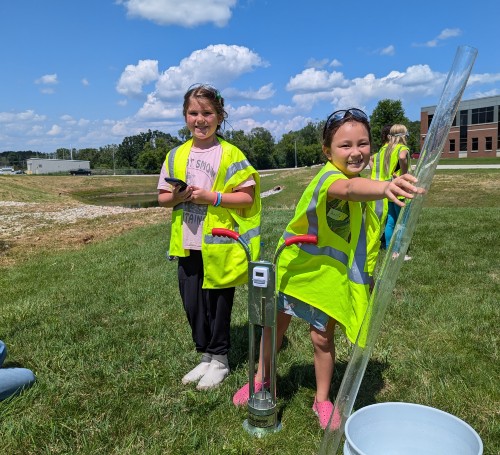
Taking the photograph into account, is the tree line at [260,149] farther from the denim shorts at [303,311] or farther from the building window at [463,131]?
the denim shorts at [303,311]

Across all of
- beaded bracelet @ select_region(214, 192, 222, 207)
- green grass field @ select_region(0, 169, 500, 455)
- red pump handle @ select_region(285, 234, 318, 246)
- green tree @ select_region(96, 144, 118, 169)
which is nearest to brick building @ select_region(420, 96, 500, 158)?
green grass field @ select_region(0, 169, 500, 455)

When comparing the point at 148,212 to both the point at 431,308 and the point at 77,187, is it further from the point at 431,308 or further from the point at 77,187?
the point at 77,187

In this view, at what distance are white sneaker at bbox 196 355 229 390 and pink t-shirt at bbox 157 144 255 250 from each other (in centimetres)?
86

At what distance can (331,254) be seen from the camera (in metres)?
2.72

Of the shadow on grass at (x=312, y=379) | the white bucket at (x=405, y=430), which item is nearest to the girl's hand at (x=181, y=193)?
the shadow on grass at (x=312, y=379)

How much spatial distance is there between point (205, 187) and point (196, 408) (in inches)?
56.4

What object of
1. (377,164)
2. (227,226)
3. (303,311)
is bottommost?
(303,311)

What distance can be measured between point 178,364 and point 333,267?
1616 mm

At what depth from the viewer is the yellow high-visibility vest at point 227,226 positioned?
3.20 meters

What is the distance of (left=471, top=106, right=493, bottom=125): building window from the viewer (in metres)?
64.4

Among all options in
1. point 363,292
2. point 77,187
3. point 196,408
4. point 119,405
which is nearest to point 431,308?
point 363,292

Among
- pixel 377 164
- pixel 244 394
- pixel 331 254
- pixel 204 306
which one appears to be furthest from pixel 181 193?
pixel 377 164

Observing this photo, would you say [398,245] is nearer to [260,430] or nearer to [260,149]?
[260,430]

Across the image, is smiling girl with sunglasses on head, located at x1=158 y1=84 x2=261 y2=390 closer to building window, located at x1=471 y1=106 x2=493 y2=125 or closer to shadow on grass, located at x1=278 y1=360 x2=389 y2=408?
Answer: shadow on grass, located at x1=278 y1=360 x2=389 y2=408
